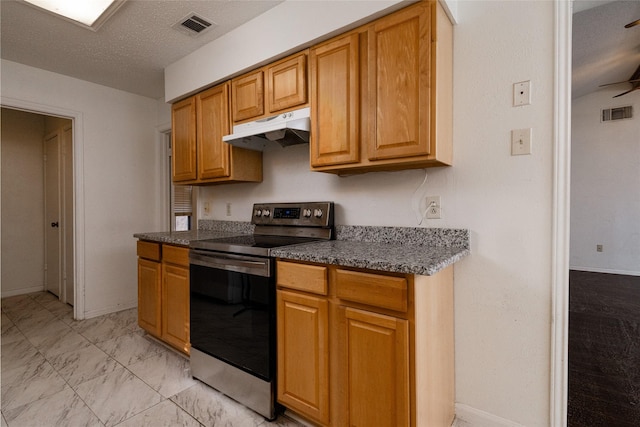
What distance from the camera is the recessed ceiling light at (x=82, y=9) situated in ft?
6.25

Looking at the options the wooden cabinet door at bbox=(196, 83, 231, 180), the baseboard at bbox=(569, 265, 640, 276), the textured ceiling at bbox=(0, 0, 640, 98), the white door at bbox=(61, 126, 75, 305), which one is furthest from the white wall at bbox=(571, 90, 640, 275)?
the white door at bbox=(61, 126, 75, 305)

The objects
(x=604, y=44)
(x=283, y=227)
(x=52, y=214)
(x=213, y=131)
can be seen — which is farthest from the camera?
(x=52, y=214)

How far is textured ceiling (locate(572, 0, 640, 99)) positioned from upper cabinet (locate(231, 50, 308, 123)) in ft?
7.24

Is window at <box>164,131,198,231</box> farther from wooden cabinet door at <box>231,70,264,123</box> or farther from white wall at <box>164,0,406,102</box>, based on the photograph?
wooden cabinet door at <box>231,70,264,123</box>

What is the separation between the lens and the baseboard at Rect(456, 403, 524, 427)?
1.50 meters

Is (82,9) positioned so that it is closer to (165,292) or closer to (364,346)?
(165,292)

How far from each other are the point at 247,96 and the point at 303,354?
5.63 feet

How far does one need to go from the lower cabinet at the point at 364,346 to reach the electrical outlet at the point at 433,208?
299 mm

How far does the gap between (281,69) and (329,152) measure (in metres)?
0.69

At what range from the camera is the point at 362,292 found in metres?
1.29

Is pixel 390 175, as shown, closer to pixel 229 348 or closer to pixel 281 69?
pixel 281 69

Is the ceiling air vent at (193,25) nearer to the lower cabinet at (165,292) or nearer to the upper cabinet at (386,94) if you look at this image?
the upper cabinet at (386,94)

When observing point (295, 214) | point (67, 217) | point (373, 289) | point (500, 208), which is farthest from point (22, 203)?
point (500, 208)

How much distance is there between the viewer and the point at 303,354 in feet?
4.91
